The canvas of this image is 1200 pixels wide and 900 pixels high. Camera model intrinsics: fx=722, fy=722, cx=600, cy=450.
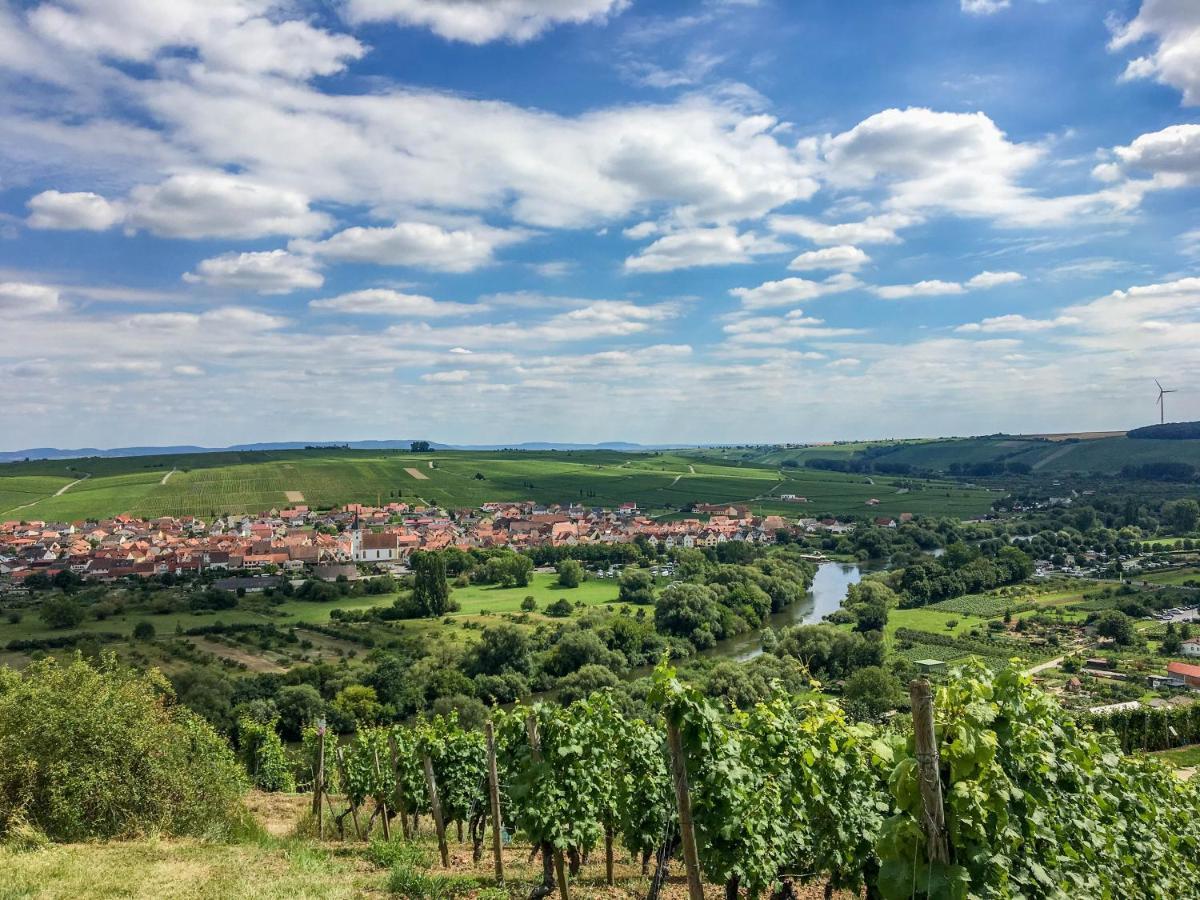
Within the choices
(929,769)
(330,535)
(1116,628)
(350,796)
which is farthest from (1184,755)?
(330,535)

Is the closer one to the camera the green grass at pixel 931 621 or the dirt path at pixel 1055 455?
the green grass at pixel 931 621

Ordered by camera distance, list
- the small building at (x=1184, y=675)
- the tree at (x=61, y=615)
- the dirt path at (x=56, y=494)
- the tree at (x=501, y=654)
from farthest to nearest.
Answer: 1. the dirt path at (x=56, y=494)
2. the tree at (x=61, y=615)
3. the tree at (x=501, y=654)
4. the small building at (x=1184, y=675)

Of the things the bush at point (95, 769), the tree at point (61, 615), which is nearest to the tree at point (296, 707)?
the tree at point (61, 615)

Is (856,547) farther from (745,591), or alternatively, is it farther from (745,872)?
(745,872)

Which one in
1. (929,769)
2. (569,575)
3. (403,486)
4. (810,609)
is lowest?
(810,609)

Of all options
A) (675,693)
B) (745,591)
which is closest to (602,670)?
(745,591)

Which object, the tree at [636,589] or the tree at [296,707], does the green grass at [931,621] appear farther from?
the tree at [296,707]

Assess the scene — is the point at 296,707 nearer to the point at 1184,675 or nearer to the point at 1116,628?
the point at 1184,675
